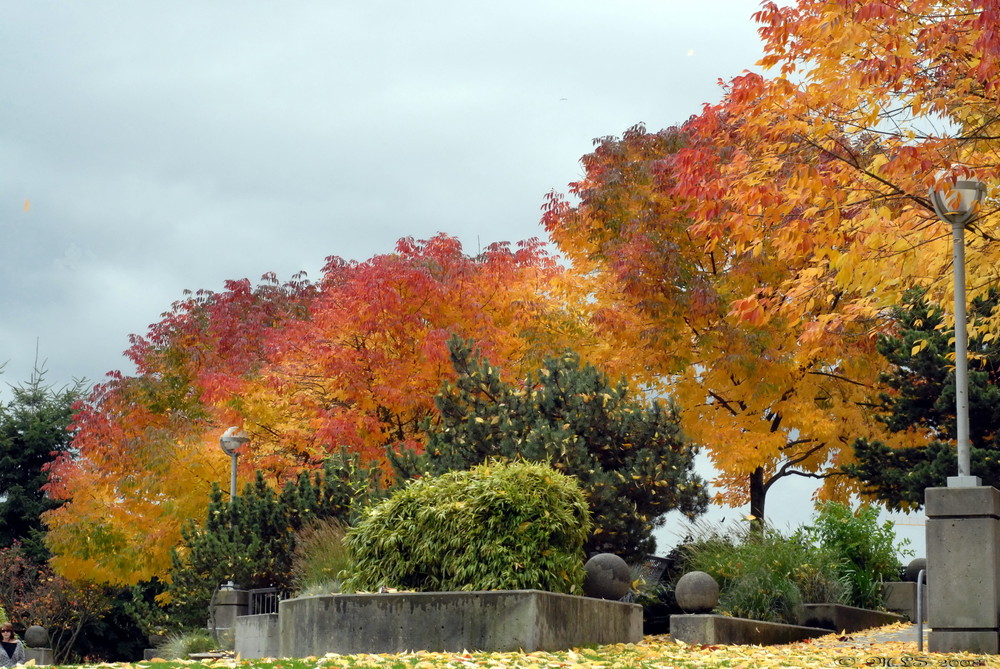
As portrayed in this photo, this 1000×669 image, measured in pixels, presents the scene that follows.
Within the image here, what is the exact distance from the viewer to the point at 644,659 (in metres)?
10.6

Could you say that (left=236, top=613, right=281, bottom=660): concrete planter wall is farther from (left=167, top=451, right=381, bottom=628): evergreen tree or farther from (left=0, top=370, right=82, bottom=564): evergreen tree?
(left=0, top=370, right=82, bottom=564): evergreen tree

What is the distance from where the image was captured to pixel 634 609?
1347 cm

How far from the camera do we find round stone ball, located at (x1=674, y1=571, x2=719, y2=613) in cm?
1389

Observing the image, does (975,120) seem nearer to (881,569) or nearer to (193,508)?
(881,569)

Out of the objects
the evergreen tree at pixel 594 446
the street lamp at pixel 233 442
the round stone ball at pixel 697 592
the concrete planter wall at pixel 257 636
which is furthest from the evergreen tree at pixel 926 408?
the street lamp at pixel 233 442

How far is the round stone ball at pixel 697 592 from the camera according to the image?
13891 millimetres

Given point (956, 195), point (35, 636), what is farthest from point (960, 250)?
point (35, 636)

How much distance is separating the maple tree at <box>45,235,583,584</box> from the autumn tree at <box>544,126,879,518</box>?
6.63 feet

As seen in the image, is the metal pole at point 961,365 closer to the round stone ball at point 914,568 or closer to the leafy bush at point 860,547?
the leafy bush at point 860,547

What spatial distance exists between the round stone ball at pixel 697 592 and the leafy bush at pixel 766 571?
1.36m

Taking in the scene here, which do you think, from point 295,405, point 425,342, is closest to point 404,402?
point 425,342

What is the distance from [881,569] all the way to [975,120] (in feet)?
27.8

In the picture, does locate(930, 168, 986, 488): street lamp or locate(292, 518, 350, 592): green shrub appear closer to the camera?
locate(930, 168, 986, 488): street lamp

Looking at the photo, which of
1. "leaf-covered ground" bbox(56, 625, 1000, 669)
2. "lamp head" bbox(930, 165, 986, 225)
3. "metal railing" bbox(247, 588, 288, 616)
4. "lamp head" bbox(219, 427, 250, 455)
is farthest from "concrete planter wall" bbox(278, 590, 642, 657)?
"lamp head" bbox(219, 427, 250, 455)
